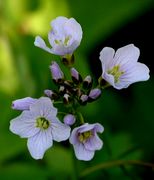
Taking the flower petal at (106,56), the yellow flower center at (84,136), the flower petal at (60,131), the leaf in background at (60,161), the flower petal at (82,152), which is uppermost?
the flower petal at (106,56)

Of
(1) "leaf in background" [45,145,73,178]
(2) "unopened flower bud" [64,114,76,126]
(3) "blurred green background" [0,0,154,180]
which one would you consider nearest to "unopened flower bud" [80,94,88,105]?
(2) "unopened flower bud" [64,114,76,126]

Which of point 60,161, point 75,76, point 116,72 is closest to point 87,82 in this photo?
point 75,76

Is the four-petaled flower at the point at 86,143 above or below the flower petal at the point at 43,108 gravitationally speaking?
below

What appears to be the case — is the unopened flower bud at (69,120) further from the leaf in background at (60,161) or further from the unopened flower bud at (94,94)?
the leaf in background at (60,161)

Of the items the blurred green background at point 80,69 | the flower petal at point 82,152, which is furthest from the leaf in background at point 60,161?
the flower petal at point 82,152

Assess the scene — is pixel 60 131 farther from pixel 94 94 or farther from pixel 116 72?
pixel 116 72

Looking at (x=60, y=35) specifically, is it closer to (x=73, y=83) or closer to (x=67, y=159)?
(x=73, y=83)

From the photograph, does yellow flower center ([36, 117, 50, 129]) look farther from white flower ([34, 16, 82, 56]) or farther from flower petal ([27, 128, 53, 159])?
white flower ([34, 16, 82, 56])
